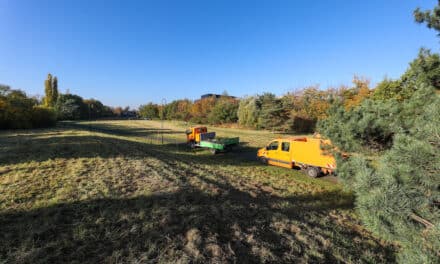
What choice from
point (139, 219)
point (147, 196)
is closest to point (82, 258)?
point (139, 219)

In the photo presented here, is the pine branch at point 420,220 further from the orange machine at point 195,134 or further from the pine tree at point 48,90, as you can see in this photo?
the pine tree at point 48,90

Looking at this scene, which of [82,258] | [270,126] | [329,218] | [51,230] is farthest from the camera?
[270,126]

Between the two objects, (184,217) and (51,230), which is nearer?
(51,230)

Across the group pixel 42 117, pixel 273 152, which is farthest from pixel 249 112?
pixel 42 117

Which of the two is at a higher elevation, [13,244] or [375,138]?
[375,138]

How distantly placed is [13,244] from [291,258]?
4.76 m

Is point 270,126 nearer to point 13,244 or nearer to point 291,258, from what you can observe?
point 291,258

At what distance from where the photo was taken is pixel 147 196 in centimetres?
490

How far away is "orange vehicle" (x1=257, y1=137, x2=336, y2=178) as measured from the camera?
837 cm

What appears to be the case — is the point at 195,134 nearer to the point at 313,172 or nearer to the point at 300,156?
the point at 300,156

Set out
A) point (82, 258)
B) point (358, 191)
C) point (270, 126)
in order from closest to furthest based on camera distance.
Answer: point (358, 191) → point (82, 258) → point (270, 126)

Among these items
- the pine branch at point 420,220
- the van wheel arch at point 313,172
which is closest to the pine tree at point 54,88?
the van wheel arch at point 313,172

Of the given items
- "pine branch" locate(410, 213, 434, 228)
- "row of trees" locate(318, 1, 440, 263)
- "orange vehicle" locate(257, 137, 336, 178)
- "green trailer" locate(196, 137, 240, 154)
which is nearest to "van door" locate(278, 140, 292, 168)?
"orange vehicle" locate(257, 137, 336, 178)

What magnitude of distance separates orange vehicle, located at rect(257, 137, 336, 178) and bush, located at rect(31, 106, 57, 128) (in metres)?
31.8
